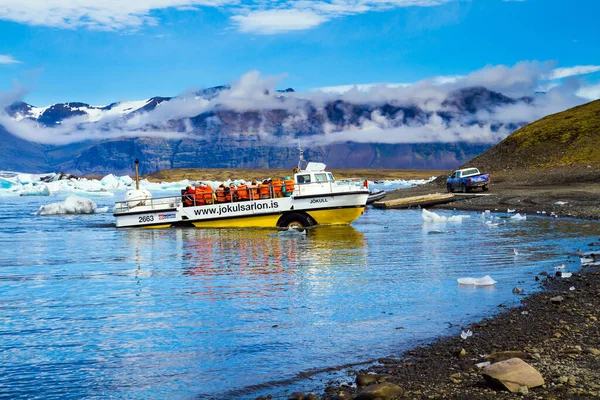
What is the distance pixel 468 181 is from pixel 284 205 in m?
21.7

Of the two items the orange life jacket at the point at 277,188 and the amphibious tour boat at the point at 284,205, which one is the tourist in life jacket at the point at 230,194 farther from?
the orange life jacket at the point at 277,188

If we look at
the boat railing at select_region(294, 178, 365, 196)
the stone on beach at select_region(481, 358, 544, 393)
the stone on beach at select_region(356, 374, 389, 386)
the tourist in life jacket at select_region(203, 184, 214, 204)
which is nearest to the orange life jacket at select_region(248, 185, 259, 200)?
the boat railing at select_region(294, 178, 365, 196)

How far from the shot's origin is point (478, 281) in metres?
13.3

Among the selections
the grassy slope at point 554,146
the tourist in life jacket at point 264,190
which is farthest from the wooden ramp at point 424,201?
the grassy slope at point 554,146

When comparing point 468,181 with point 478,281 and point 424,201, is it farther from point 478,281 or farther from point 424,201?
point 478,281

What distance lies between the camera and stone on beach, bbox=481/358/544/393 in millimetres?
6625

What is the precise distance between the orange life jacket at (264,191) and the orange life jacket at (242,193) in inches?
23.6

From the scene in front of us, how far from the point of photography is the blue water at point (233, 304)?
315 inches

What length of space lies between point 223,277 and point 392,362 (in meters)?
8.06

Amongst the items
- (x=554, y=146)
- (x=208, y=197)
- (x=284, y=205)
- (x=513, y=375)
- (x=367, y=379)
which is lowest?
(x=367, y=379)

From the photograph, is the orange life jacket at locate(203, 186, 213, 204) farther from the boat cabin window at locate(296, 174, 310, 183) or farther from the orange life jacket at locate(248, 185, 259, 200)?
the boat cabin window at locate(296, 174, 310, 183)

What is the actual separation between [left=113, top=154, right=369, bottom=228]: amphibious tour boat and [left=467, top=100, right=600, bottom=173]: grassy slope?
3036 centimetres

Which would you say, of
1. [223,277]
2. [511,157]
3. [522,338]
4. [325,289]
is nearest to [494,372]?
[522,338]

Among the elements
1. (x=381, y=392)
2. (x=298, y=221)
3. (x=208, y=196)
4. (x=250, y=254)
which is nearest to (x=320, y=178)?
(x=298, y=221)
